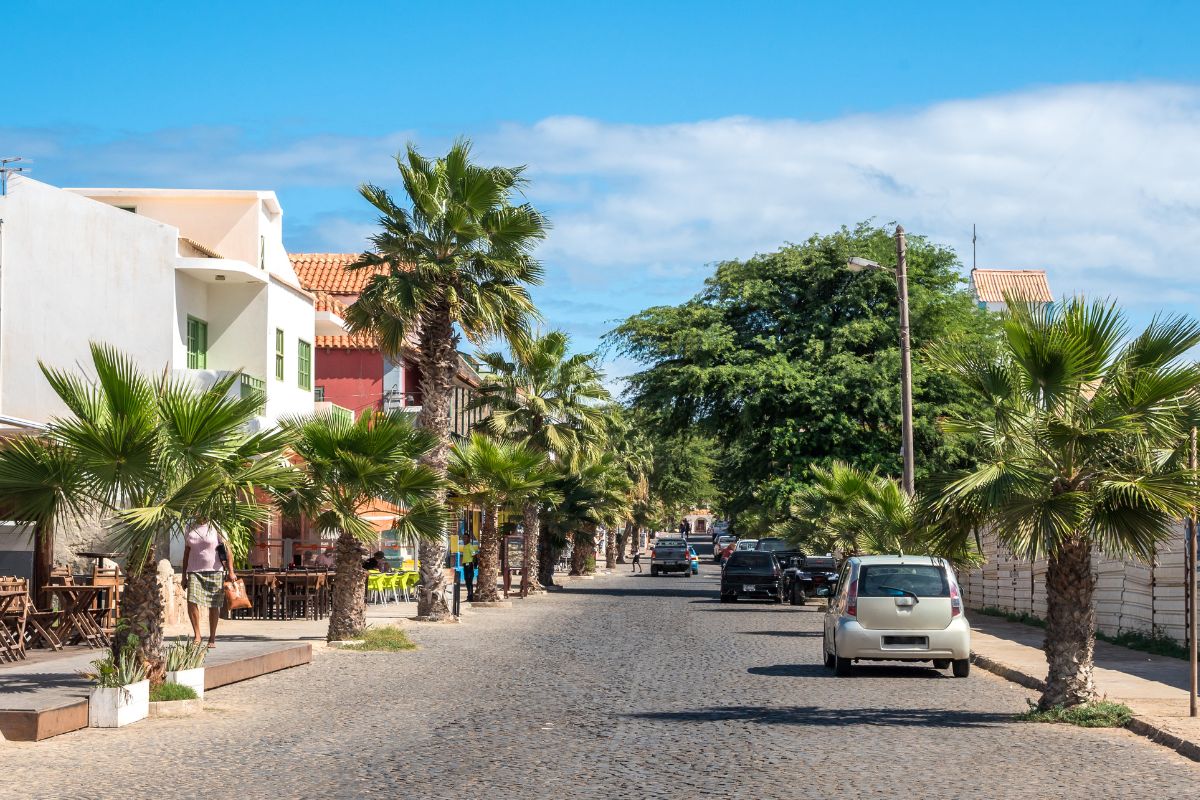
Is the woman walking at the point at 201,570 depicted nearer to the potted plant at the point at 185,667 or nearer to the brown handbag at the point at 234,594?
Result: the brown handbag at the point at 234,594

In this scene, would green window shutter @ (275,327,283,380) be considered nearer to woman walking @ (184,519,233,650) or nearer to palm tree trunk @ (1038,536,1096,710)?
woman walking @ (184,519,233,650)

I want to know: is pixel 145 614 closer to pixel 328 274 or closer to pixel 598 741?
pixel 598 741

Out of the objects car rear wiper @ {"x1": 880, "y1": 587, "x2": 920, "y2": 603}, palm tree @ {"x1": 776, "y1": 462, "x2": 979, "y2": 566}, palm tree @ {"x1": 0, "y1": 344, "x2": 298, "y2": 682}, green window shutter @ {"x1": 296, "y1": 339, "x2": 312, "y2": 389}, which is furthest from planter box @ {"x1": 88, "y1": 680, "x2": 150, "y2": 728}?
green window shutter @ {"x1": 296, "y1": 339, "x2": 312, "y2": 389}

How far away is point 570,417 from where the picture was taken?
1955 inches

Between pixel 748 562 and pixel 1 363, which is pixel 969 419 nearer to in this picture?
pixel 1 363

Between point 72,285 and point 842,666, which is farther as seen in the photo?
point 72,285

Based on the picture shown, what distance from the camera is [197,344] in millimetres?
35469

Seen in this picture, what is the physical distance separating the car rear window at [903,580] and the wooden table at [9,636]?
35.1ft

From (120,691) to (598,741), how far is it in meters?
4.52

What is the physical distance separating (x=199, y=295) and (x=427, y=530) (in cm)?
1467

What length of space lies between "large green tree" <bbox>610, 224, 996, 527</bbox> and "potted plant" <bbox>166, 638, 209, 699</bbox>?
30.5 meters

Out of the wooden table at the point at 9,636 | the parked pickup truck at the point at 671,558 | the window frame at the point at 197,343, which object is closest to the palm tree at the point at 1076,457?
the wooden table at the point at 9,636

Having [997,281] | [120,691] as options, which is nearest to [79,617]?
[120,691]

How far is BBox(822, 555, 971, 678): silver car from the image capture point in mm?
19406
